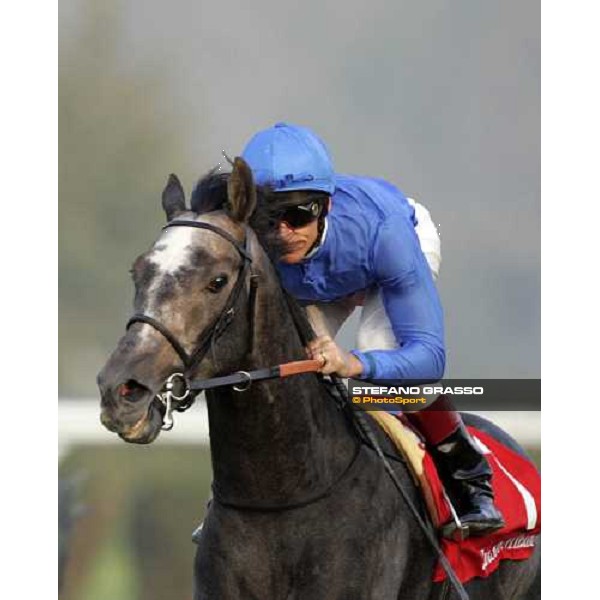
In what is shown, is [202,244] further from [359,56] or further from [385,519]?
[359,56]

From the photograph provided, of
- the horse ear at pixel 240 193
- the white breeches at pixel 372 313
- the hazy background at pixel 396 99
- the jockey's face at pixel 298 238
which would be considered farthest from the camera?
the hazy background at pixel 396 99

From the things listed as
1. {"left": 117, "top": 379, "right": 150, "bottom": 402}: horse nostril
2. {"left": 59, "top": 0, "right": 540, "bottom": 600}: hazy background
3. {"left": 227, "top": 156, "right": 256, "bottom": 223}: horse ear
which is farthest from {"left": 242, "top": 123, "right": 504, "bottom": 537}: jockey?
{"left": 59, "top": 0, "right": 540, "bottom": 600}: hazy background

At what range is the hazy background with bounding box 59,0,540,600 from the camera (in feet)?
13.2

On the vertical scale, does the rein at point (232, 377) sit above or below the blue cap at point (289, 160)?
below

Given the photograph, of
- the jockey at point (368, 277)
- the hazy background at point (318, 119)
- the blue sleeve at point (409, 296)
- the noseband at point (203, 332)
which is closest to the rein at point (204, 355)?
the noseband at point (203, 332)

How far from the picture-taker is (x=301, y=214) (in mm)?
2594

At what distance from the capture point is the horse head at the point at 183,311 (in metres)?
2.01

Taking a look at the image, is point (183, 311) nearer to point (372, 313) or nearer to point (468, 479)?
point (372, 313)

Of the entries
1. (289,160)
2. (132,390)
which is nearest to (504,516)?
(289,160)

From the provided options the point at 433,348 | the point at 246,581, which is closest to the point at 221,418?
the point at 246,581

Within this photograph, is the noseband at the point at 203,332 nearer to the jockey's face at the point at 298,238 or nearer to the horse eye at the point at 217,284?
the horse eye at the point at 217,284

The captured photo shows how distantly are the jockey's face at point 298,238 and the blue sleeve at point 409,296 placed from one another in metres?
0.14

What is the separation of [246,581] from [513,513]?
937 millimetres

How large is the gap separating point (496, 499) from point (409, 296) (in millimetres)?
633
